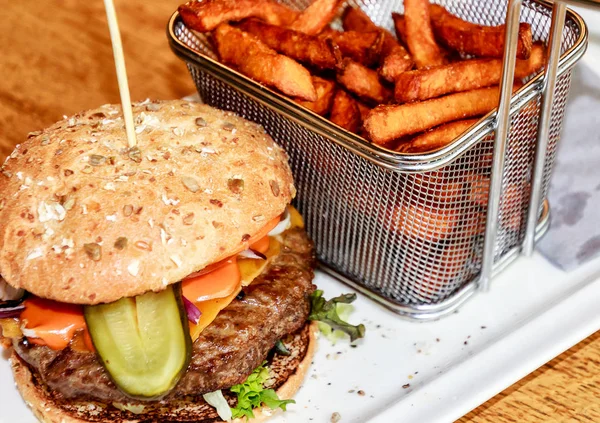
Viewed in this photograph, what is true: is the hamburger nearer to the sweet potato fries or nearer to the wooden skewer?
the wooden skewer

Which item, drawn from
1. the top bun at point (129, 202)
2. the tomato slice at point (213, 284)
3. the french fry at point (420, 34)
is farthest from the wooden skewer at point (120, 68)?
the french fry at point (420, 34)

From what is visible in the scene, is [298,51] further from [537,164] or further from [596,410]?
[596,410]

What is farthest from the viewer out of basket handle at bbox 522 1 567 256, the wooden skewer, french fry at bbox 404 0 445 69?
french fry at bbox 404 0 445 69

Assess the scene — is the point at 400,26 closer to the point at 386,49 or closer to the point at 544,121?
the point at 386,49

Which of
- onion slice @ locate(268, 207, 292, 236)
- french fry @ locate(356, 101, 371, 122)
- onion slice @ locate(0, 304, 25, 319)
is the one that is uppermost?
french fry @ locate(356, 101, 371, 122)

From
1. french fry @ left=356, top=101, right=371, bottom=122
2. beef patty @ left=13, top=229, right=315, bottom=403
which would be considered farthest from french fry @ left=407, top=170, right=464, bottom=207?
beef patty @ left=13, top=229, right=315, bottom=403

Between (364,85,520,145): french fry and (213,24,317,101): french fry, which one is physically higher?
(364,85,520,145): french fry

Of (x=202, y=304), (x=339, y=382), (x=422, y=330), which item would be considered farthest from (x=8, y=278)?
(x=422, y=330)

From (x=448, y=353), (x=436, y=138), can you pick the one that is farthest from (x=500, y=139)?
(x=448, y=353)
